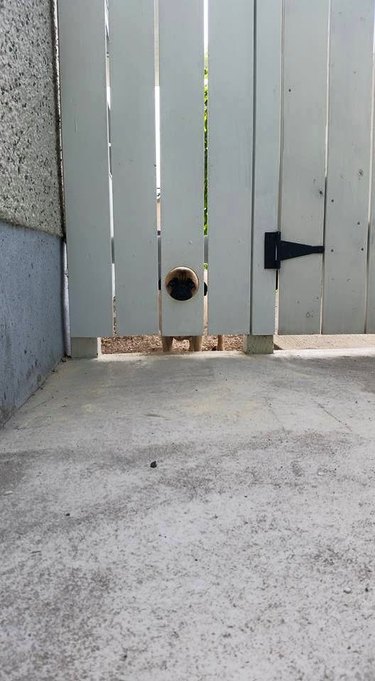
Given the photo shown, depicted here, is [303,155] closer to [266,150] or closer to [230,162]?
[266,150]

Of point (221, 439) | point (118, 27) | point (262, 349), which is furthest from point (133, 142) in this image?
point (221, 439)

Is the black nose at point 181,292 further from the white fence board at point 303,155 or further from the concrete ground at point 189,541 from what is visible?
the concrete ground at point 189,541

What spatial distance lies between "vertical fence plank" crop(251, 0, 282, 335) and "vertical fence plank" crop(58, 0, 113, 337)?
22.0 inches

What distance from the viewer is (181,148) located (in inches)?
76.8

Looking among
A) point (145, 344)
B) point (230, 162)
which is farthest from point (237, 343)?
point (230, 162)

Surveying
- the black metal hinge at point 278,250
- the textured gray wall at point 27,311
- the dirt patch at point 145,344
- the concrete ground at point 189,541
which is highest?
the black metal hinge at point 278,250

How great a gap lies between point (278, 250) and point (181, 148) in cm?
53

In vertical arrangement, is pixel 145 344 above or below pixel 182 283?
below

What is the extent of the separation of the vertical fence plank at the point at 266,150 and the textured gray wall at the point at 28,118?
Result: 74 cm

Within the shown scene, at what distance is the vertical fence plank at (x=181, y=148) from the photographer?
189 centimetres

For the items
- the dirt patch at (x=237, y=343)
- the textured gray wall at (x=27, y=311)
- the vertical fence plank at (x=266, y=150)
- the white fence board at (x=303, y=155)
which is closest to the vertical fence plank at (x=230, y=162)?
the vertical fence plank at (x=266, y=150)

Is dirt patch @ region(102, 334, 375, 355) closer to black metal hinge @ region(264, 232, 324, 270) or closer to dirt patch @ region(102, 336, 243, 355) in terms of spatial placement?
dirt patch @ region(102, 336, 243, 355)

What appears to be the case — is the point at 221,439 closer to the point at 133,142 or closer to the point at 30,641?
the point at 30,641

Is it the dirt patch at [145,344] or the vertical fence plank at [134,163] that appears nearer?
the vertical fence plank at [134,163]
